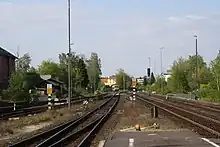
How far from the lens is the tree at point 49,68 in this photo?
159375 mm

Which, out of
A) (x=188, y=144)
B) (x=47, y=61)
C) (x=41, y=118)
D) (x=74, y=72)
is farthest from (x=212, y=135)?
(x=47, y=61)

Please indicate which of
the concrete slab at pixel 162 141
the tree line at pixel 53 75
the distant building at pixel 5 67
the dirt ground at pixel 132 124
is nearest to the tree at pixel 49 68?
the tree line at pixel 53 75

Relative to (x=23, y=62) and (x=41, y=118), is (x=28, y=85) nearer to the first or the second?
(x=23, y=62)

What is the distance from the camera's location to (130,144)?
16.2 metres

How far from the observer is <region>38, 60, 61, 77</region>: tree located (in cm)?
15938

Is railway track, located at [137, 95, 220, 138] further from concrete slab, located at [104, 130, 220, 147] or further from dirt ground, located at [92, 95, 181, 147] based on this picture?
concrete slab, located at [104, 130, 220, 147]

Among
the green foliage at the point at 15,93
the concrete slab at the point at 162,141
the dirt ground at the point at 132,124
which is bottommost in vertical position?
the dirt ground at the point at 132,124

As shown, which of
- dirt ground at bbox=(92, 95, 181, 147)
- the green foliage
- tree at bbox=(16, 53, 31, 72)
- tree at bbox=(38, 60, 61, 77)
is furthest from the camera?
tree at bbox=(38, 60, 61, 77)

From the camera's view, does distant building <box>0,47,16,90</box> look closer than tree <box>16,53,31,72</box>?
Yes

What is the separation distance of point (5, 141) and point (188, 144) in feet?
29.1

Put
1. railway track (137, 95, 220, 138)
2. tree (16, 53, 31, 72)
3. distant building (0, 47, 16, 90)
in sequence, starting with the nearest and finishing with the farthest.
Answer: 1. railway track (137, 95, 220, 138)
2. distant building (0, 47, 16, 90)
3. tree (16, 53, 31, 72)

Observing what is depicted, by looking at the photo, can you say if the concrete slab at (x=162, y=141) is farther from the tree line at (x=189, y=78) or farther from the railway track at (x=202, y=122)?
the tree line at (x=189, y=78)

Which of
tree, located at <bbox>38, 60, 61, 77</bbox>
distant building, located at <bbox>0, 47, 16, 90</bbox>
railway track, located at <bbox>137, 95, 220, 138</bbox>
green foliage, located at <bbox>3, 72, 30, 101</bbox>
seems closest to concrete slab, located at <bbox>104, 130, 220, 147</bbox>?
railway track, located at <bbox>137, 95, 220, 138</bbox>

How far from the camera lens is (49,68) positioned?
162 m
